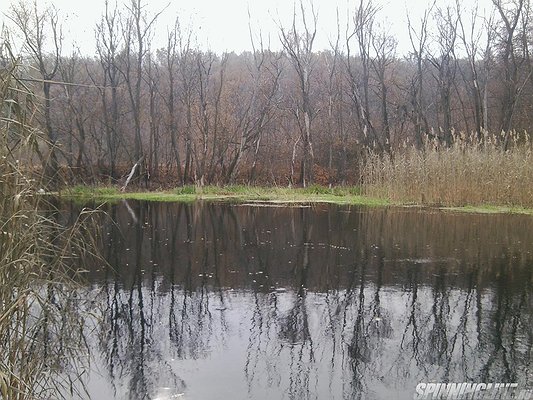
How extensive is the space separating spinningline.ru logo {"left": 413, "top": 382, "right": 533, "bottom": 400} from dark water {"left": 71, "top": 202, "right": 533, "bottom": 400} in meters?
0.09

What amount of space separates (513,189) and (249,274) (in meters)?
10.3

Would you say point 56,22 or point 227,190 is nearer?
point 227,190

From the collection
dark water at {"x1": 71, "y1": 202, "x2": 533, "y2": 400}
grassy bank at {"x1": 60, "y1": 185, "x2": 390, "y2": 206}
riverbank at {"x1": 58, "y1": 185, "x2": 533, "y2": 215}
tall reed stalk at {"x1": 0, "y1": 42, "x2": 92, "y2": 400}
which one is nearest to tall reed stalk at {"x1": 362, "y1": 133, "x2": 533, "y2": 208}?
riverbank at {"x1": 58, "y1": 185, "x2": 533, "y2": 215}

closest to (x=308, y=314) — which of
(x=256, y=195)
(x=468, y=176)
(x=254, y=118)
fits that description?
(x=468, y=176)

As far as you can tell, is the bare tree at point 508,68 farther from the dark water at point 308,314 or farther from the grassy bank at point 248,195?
the dark water at point 308,314

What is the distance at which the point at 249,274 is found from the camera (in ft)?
24.2

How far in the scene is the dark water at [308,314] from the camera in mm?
3906

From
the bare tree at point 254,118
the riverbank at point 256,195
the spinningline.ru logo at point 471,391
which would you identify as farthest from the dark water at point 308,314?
the bare tree at point 254,118

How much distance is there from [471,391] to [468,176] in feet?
41.2

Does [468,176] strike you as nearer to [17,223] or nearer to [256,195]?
[256,195]

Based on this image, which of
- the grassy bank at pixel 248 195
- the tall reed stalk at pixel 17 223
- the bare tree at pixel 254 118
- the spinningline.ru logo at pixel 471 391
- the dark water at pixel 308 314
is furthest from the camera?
the bare tree at pixel 254 118

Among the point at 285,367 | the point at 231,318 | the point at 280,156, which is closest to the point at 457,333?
the point at 285,367

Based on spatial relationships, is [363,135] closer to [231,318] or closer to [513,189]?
[513,189]

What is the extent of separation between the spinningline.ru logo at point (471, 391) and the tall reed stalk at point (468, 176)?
38.9 feet
